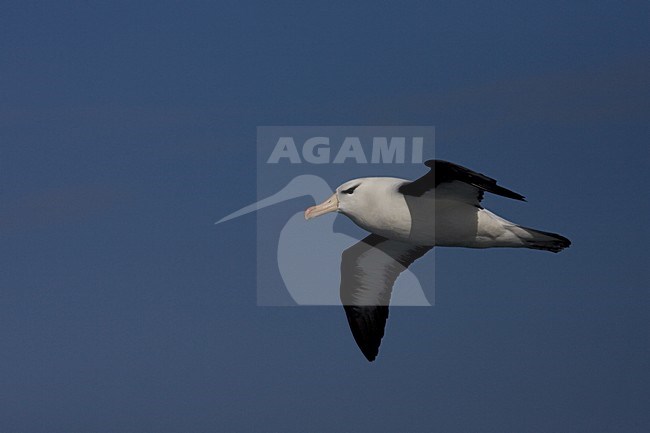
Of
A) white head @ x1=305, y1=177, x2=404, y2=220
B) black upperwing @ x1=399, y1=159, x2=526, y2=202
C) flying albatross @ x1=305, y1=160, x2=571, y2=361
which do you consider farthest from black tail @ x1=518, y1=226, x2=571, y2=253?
white head @ x1=305, y1=177, x2=404, y2=220

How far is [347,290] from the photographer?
19.4 metres

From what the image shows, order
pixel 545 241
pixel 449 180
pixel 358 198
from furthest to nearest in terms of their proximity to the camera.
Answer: pixel 545 241
pixel 358 198
pixel 449 180

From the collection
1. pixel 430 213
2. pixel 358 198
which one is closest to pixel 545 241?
pixel 430 213

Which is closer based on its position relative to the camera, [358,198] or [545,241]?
[358,198]

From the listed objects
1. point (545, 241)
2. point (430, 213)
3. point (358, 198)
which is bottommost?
point (545, 241)

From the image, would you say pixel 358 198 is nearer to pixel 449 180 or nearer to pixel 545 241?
pixel 449 180

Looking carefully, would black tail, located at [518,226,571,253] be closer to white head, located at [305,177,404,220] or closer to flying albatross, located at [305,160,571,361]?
flying albatross, located at [305,160,571,361]

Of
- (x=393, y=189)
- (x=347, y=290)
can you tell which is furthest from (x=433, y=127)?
(x=347, y=290)

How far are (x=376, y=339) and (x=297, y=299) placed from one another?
5.05 feet

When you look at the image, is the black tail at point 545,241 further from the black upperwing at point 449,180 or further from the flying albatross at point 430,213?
the black upperwing at point 449,180

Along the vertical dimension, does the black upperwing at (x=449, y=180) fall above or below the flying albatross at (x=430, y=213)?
above

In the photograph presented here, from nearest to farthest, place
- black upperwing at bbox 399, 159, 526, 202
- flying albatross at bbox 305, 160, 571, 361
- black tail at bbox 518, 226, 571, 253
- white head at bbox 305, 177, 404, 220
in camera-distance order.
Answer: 1. black upperwing at bbox 399, 159, 526, 202
2. flying albatross at bbox 305, 160, 571, 361
3. white head at bbox 305, 177, 404, 220
4. black tail at bbox 518, 226, 571, 253

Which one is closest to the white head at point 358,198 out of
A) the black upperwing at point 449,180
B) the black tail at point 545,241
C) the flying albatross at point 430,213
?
the flying albatross at point 430,213

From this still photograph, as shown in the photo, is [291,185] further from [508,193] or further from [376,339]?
[508,193]
